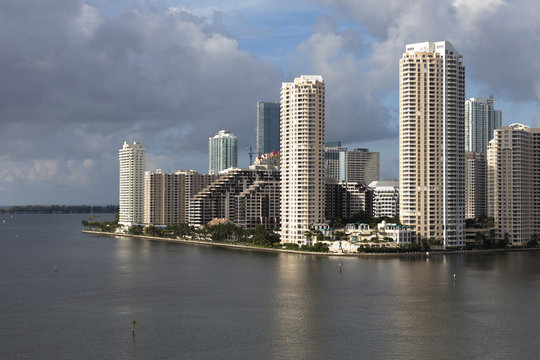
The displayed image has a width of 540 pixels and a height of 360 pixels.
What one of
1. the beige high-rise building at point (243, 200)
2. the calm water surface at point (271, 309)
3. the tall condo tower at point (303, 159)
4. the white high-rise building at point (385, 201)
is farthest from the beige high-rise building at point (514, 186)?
the beige high-rise building at point (243, 200)

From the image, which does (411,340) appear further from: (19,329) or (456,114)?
(456,114)

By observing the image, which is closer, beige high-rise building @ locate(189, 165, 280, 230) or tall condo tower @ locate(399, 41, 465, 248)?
tall condo tower @ locate(399, 41, 465, 248)

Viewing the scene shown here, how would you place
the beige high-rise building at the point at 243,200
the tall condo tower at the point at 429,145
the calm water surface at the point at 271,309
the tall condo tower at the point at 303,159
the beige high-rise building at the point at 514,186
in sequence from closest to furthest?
the calm water surface at the point at 271,309 < the tall condo tower at the point at 429,145 < the tall condo tower at the point at 303,159 < the beige high-rise building at the point at 514,186 < the beige high-rise building at the point at 243,200

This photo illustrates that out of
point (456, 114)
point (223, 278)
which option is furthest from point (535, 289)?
point (456, 114)

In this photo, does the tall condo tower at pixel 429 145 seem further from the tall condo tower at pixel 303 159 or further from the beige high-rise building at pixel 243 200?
the beige high-rise building at pixel 243 200

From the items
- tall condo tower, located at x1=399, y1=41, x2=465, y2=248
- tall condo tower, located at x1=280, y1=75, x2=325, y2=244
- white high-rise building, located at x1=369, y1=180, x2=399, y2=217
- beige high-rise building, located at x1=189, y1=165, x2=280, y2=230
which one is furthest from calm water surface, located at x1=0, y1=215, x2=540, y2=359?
A: white high-rise building, located at x1=369, y1=180, x2=399, y2=217

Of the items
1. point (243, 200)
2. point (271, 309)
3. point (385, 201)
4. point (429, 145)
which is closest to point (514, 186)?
point (429, 145)

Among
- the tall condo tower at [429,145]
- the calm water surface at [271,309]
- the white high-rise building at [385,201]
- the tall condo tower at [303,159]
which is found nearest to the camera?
the calm water surface at [271,309]

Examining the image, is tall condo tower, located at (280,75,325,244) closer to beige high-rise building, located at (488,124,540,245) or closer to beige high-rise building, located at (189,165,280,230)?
beige high-rise building, located at (189,165,280,230)
